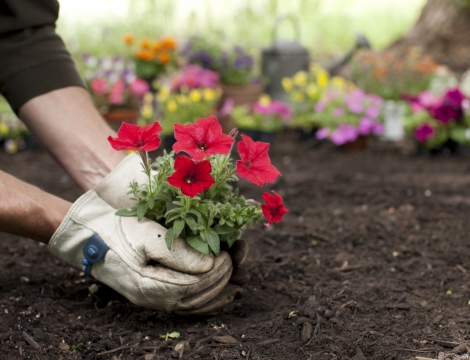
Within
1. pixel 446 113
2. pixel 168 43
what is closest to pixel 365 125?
pixel 446 113

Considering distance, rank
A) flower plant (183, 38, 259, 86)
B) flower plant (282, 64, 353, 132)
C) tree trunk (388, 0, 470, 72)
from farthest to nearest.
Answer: tree trunk (388, 0, 470, 72), flower plant (183, 38, 259, 86), flower plant (282, 64, 353, 132)

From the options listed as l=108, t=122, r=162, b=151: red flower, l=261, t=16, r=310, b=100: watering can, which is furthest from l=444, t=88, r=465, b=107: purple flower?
l=108, t=122, r=162, b=151: red flower

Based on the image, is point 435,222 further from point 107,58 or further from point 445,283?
point 107,58

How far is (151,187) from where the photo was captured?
157 centimetres

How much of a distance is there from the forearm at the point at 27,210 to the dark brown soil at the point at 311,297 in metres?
0.30

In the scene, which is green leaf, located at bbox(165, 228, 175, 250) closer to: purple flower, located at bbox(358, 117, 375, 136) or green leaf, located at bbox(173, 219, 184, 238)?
green leaf, located at bbox(173, 219, 184, 238)

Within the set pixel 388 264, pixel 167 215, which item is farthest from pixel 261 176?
pixel 388 264

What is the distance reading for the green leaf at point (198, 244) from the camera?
1522 mm

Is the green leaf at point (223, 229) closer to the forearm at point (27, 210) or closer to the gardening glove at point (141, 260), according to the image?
the gardening glove at point (141, 260)

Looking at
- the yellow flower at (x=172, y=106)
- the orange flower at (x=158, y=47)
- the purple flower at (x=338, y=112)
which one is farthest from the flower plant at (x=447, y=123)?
the orange flower at (x=158, y=47)

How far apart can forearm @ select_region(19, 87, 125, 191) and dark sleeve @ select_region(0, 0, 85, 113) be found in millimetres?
42

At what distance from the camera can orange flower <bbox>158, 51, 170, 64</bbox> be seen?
208 inches

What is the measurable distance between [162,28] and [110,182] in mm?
5439

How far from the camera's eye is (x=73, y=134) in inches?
76.0
